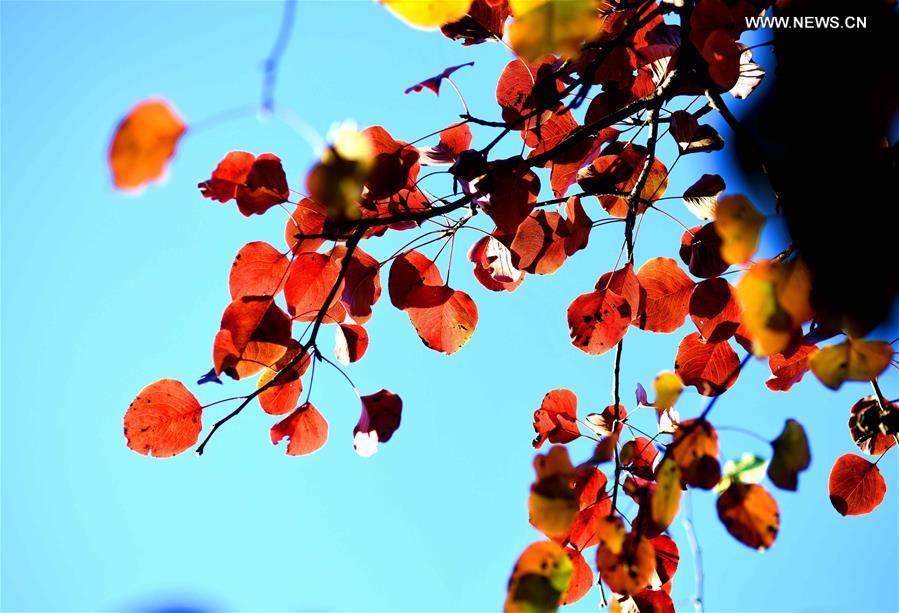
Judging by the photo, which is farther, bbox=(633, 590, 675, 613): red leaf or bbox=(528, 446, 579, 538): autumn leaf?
bbox=(633, 590, 675, 613): red leaf

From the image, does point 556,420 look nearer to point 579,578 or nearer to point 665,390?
point 579,578

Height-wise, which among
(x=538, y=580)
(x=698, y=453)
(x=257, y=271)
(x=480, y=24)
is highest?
(x=480, y=24)

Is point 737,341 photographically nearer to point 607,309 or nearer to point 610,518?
point 607,309

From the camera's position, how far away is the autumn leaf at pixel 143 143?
19.3 inches

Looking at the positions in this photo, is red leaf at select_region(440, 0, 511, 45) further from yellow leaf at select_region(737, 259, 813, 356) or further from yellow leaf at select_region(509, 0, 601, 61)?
yellow leaf at select_region(737, 259, 813, 356)

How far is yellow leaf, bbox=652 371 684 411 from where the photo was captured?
1.92ft

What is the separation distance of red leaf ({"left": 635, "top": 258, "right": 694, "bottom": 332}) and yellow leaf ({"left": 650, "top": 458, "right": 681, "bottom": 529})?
385 millimetres

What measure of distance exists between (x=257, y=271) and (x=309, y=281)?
73 millimetres

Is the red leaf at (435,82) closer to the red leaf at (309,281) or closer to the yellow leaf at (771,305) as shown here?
the red leaf at (309,281)

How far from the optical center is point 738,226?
494 millimetres

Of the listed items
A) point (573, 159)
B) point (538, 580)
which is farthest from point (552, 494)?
point (573, 159)

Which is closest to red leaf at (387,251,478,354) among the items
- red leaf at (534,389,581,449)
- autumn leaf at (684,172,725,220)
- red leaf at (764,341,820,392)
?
red leaf at (534,389,581,449)

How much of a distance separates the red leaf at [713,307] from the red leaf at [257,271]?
0.62m

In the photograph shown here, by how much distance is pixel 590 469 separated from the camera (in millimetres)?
789
